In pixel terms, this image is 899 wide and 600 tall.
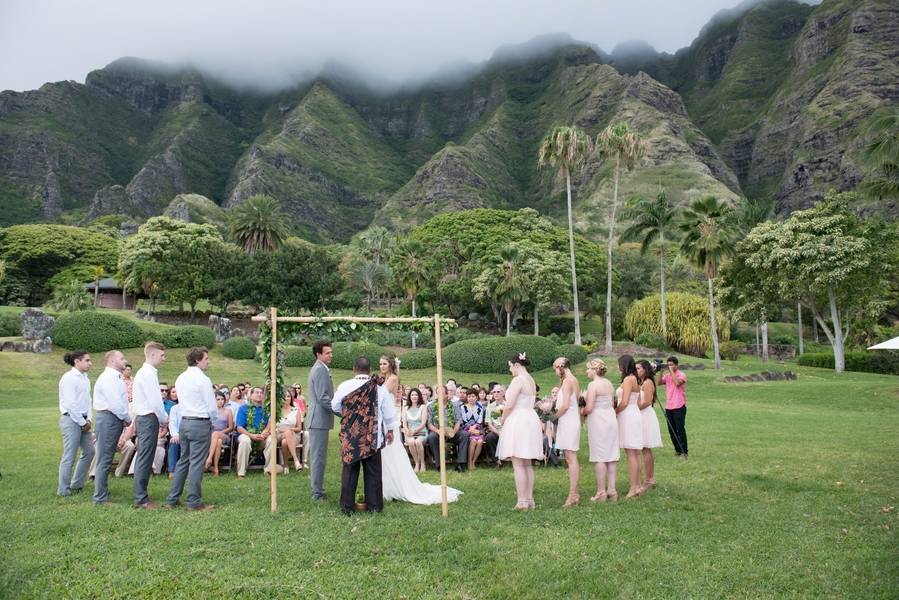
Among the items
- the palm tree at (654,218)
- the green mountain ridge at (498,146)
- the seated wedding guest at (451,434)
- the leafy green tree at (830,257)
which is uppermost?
the green mountain ridge at (498,146)

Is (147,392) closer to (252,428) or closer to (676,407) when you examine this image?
(252,428)

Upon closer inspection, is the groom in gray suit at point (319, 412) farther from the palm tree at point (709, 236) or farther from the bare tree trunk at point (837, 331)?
the bare tree trunk at point (837, 331)

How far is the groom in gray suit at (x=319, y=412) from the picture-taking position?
26.8ft

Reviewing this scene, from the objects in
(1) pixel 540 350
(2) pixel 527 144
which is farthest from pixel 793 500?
(2) pixel 527 144

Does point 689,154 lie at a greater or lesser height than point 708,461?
greater

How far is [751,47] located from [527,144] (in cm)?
8396

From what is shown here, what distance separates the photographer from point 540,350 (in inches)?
1352

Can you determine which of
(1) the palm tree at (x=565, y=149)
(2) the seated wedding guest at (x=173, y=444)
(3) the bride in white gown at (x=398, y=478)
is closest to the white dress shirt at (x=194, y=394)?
(2) the seated wedding guest at (x=173, y=444)

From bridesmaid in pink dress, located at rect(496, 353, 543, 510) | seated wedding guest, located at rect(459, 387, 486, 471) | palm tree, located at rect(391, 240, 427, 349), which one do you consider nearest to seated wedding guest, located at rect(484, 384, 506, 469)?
seated wedding guest, located at rect(459, 387, 486, 471)

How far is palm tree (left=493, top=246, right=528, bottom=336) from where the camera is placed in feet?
156

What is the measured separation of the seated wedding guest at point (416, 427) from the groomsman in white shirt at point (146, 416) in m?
4.48

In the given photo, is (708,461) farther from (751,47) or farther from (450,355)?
(751,47)

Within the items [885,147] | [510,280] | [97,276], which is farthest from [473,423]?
[97,276]

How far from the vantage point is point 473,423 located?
1178 cm
